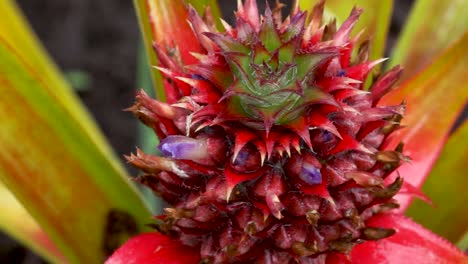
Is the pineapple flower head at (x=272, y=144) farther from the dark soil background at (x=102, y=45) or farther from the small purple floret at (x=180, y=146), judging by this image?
the dark soil background at (x=102, y=45)

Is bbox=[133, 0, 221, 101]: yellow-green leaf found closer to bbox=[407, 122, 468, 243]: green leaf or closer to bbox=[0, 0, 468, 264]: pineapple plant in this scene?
bbox=[0, 0, 468, 264]: pineapple plant

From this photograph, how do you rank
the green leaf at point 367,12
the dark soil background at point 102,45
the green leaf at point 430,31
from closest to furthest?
the green leaf at point 367,12, the green leaf at point 430,31, the dark soil background at point 102,45

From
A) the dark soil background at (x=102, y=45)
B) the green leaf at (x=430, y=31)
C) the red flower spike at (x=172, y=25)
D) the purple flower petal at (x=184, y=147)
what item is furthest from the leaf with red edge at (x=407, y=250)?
the dark soil background at (x=102, y=45)

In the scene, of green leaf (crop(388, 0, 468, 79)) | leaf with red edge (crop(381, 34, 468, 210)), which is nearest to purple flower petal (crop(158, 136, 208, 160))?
leaf with red edge (crop(381, 34, 468, 210))

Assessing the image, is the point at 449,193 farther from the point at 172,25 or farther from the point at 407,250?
the point at 172,25

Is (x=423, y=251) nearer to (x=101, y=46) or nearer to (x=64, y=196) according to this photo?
(x=64, y=196)


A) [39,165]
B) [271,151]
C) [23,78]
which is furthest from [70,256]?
[271,151]
